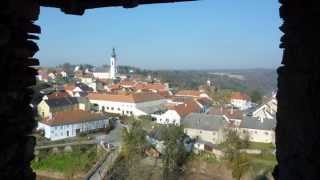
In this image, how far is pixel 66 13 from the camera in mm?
3709

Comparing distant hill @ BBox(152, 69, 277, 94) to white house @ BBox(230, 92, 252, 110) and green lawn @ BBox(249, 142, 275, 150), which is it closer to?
white house @ BBox(230, 92, 252, 110)

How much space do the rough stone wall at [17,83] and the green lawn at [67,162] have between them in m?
25.7

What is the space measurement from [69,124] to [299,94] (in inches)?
1399

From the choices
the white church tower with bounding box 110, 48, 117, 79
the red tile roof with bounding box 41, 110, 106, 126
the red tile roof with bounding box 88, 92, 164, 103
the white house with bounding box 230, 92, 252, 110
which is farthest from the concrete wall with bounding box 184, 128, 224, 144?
the white church tower with bounding box 110, 48, 117, 79

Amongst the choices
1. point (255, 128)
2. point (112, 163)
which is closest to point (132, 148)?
point (112, 163)

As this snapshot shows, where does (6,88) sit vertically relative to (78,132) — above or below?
above

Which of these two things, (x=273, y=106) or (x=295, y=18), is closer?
(x=295, y=18)

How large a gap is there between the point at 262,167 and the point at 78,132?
1758cm

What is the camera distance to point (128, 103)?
172ft

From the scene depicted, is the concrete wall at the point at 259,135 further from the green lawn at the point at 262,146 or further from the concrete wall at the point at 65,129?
the concrete wall at the point at 65,129

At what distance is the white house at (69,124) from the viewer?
36.4 meters

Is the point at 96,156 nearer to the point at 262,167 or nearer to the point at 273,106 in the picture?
the point at 262,167

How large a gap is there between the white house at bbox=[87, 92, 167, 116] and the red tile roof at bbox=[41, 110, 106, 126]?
12.0m

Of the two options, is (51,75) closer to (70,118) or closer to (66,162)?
(70,118)
